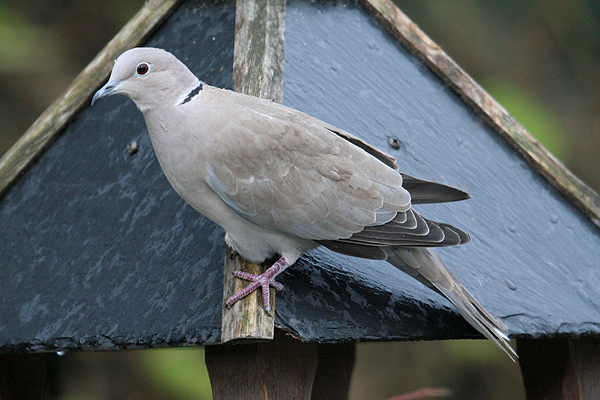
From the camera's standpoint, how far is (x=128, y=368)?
4.66 meters

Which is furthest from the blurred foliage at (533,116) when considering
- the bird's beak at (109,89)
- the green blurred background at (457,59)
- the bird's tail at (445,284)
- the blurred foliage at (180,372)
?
the bird's beak at (109,89)

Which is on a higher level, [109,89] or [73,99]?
[73,99]

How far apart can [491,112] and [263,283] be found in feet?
4.50

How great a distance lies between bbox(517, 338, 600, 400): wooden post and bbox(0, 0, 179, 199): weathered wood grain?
177 cm

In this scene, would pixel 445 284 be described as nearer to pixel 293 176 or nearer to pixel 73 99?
pixel 293 176

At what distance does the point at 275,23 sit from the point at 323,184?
68 centimetres

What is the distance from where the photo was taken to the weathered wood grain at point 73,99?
2566 mm

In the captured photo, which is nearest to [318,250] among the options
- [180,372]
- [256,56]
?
[256,56]

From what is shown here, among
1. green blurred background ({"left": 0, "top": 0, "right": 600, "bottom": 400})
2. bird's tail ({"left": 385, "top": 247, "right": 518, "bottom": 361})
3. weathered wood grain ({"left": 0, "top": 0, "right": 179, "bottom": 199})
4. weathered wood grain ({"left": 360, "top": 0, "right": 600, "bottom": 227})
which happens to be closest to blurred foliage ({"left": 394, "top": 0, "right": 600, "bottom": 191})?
green blurred background ({"left": 0, "top": 0, "right": 600, "bottom": 400})

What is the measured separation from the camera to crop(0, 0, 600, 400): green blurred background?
4.63 metres

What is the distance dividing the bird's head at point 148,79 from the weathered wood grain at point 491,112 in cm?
112

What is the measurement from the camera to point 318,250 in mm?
2162

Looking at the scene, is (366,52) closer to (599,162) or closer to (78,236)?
(78,236)

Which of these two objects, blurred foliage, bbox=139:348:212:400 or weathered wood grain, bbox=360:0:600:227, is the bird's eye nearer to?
weathered wood grain, bbox=360:0:600:227
